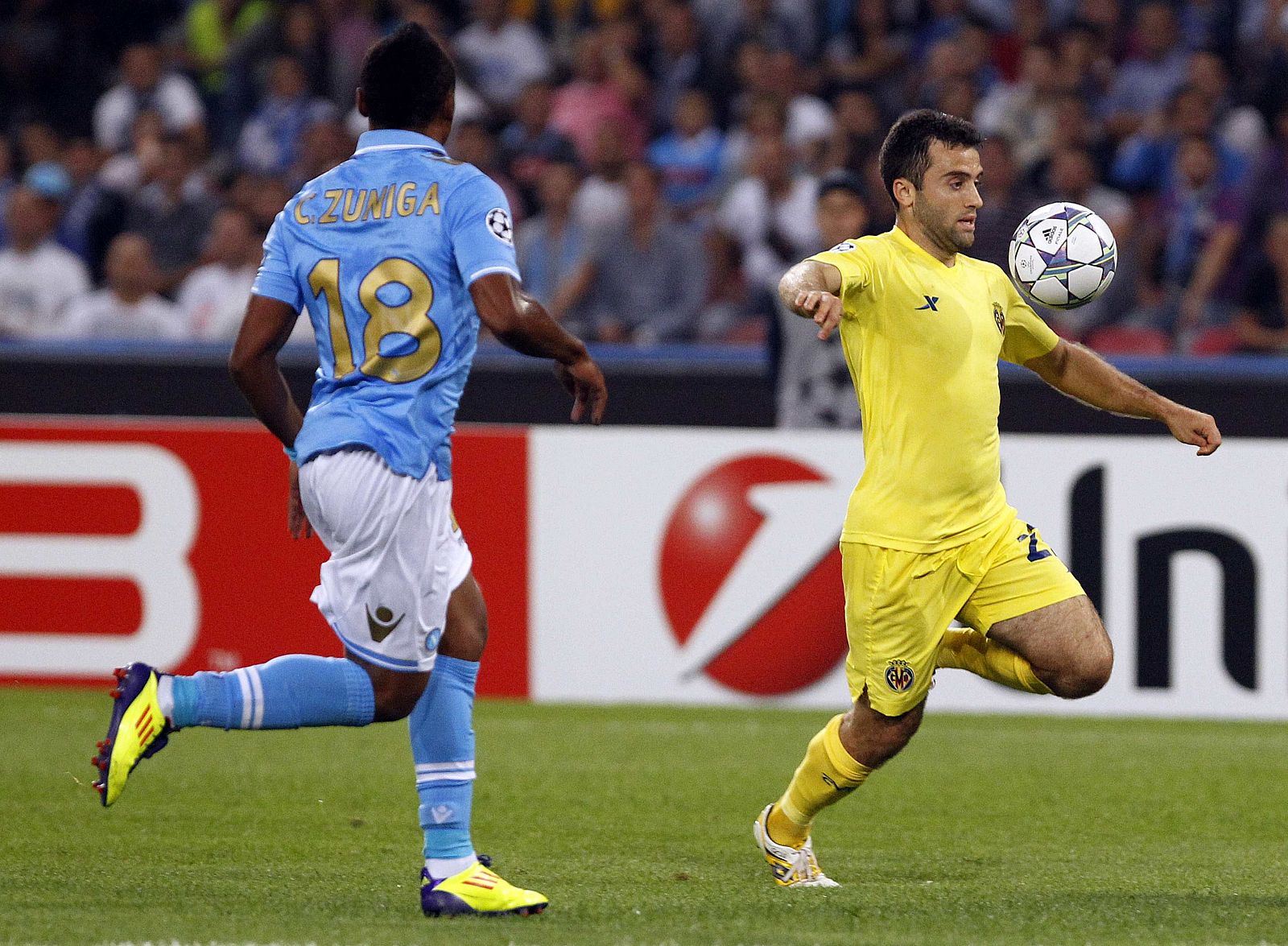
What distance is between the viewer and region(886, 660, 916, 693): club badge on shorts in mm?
5352

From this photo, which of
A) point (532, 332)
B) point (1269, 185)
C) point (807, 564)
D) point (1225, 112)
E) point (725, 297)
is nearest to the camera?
point (532, 332)

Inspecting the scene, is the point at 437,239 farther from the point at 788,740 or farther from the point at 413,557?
the point at 788,740

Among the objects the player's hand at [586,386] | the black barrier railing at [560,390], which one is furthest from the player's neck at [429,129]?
the black barrier railing at [560,390]

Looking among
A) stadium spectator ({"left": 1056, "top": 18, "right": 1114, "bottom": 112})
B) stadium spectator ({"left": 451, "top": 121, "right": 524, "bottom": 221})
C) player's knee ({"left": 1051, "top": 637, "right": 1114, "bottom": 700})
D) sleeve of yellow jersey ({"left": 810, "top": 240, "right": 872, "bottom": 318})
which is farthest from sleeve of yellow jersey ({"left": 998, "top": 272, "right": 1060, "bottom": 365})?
stadium spectator ({"left": 1056, "top": 18, "right": 1114, "bottom": 112})

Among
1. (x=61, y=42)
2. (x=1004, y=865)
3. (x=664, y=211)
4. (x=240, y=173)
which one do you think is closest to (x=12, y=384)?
(x=240, y=173)

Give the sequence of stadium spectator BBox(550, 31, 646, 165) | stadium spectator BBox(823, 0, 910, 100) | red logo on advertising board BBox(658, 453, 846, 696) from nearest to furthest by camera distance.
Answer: red logo on advertising board BBox(658, 453, 846, 696) → stadium spectator BBox(823, 0, 910, 100) → stadium spectator BBox(550, 31, 646, 165)

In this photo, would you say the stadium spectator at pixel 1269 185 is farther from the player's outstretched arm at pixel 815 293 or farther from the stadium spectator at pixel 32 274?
the stadium spectator at pixel 32 274

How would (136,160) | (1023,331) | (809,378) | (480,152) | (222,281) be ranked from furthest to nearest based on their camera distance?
(136,160) < (480,152) < (222,281) < (809,378) < (1023,331)

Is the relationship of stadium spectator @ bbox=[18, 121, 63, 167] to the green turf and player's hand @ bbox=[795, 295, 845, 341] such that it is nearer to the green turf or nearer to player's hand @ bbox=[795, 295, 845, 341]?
the green turf

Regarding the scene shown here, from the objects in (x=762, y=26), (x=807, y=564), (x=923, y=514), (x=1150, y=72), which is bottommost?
(x=807, y=564)

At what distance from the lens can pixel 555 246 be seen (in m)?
12.0

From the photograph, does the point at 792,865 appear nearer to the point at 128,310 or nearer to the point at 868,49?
the point at 128,310

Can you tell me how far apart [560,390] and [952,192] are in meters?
5.31

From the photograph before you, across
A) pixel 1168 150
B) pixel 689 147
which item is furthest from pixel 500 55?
pixel 1168 150
